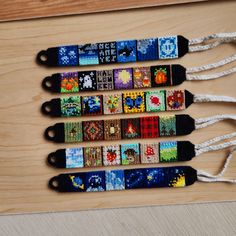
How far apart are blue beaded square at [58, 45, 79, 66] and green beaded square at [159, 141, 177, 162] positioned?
1.03 ft

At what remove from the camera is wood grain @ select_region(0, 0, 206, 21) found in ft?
3.47

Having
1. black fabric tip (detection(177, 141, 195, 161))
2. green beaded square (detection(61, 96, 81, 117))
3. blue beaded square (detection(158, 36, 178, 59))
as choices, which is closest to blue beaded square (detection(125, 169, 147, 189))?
black fabric tip (detection(177, 141, 195, 161))

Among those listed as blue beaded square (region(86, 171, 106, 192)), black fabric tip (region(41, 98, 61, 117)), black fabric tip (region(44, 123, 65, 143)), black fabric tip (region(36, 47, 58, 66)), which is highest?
black fabric tip (region(36, 47, 58, 66))

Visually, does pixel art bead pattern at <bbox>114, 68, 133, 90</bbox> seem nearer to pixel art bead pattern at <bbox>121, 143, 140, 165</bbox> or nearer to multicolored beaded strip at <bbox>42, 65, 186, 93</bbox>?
multicolored beaded strip at <bbox>42, 65, 186, 93</bbox>

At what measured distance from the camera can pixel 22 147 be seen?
1.09 metres

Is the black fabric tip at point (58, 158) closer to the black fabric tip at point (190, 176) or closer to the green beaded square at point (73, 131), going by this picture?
the green beaded square at point (73, 131)

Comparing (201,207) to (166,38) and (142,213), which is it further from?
(166,38)

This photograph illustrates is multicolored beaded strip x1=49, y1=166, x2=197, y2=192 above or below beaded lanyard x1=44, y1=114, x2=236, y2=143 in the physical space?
below

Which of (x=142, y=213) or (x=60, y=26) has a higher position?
(x=60, y=26)

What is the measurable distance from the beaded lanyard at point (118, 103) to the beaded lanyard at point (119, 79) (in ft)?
0.07

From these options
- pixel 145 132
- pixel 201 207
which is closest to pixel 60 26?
pixel 145 132

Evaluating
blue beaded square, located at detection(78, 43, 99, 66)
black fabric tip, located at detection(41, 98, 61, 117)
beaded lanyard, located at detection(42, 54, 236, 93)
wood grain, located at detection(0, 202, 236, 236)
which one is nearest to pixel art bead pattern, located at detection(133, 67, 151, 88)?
A: beaded lanyard, located at detection(42, 54, 236, 93)

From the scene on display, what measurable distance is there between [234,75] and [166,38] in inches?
7.8

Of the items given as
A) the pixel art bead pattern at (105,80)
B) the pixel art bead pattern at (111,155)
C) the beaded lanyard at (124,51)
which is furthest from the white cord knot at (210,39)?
the pixel art bead pattern at (111,155)
